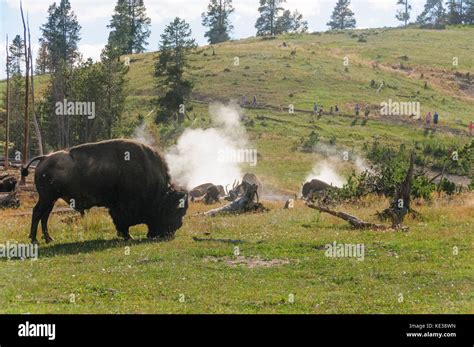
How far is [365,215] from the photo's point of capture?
73.8 ft

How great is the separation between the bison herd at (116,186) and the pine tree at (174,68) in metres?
51.0

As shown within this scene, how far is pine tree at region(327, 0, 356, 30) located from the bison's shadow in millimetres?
162996

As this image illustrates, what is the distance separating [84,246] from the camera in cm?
1750

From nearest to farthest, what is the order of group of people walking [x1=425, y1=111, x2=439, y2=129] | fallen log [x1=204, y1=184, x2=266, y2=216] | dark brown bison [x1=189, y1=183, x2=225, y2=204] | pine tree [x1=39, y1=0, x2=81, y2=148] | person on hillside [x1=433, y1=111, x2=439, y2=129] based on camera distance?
1. fallen log [x1=204, y1=184, x2=266, y2=216]
2. dark brown bison [x1=189, y1=183, x2=225, y2=204]
3. pine tree [x1=39, y1=0, x2=81, y2=148]
4. person on hillside [x1=433, y1=111, x2=439, y2=129]
5. group of people walking [x1=425, y1=111, x2=439, y2=129]

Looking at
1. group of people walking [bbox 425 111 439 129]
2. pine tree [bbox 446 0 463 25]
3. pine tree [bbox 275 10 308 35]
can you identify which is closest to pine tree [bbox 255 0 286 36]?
pine tree [bbox 275 10 308 35]

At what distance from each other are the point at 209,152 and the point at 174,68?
22.5 m

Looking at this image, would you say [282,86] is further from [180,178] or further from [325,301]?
[325,301]

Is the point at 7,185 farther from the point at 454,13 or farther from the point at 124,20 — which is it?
the point at 454,13

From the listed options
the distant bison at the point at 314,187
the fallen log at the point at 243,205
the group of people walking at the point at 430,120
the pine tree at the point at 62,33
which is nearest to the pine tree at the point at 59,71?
the pine tree at the point at 62,33

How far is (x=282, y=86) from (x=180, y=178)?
142 ft

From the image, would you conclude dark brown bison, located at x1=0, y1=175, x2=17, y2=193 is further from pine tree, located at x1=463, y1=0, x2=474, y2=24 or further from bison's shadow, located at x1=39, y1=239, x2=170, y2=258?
pine tree, located at x1=463, y1=0, x2=474, y2=24

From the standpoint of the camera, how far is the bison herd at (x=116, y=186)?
59.3ft

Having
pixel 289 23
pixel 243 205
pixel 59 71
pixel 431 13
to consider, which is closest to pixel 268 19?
pixel 289 23

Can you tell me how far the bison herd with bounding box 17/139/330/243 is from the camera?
18.1 m
